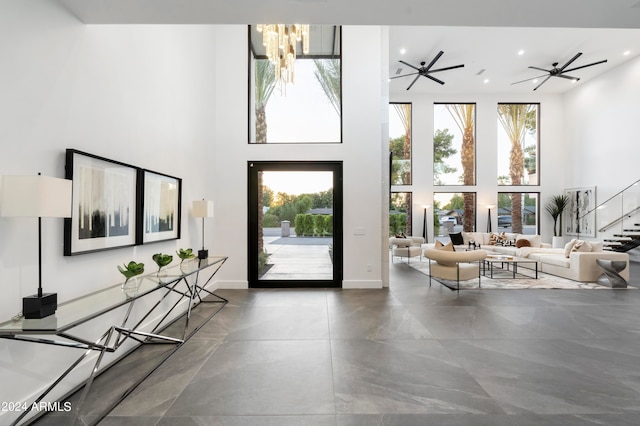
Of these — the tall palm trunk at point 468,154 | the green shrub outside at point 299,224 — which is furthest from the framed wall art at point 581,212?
the green shrub outside at point 299,224

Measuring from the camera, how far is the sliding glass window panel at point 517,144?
12.7 metres

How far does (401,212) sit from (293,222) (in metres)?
7.87

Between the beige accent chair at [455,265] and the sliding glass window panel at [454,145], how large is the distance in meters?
7.45

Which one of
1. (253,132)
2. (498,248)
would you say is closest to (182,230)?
(253,132)

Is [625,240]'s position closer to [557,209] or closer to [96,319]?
[557,209]

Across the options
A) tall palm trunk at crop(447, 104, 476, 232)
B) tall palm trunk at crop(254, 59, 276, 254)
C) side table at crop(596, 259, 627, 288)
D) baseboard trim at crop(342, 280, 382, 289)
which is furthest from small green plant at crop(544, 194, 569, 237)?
tall palm trunk at crop(254, 59, 276, 254)

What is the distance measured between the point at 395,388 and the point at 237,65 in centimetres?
602

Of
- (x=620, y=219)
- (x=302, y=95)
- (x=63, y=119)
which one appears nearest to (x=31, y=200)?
(x=63, y=119)

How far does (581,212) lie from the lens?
37.9 feet

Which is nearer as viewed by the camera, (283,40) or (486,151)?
(283,40)

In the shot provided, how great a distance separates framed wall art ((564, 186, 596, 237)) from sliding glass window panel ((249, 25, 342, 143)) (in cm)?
1131

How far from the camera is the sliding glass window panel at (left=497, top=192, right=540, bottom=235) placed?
41.6ft

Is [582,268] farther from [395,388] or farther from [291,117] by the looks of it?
[291,117]

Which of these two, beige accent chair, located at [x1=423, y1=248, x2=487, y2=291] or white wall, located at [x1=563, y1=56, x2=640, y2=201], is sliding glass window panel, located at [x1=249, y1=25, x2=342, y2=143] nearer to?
beige accent chair, located at [x1=423, y1=248, x2=487, y2=291]
